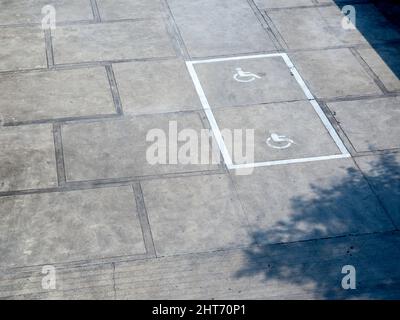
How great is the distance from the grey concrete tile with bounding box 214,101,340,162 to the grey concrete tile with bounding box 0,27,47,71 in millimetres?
4382

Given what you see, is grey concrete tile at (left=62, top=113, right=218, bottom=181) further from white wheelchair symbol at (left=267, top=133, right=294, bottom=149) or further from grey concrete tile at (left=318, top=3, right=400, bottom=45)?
grey concrete tile at (left=318, top=3, right=400, bottom=45)

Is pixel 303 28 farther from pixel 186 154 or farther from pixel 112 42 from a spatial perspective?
pixel 186 154

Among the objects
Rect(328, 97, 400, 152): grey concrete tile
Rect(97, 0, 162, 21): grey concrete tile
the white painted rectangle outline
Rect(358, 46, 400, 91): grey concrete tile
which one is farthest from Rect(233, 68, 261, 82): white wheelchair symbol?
Rect(97, 0, 162, 21): grey concrete tile

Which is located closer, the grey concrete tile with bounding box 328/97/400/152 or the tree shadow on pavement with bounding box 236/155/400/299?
the tree shadow on pavement with bounding box 236/155/400/299

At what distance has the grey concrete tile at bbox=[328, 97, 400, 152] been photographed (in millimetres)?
12852

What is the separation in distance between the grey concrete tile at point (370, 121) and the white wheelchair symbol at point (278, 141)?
120 centimetres

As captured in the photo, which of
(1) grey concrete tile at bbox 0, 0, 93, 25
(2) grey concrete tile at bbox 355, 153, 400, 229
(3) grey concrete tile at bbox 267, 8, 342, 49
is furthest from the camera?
(1) grey concrete tile at bbox 0, 0, 93, 25

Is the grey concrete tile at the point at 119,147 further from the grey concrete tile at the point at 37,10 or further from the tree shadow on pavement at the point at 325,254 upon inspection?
the grey concrete tile at the point at 37,10

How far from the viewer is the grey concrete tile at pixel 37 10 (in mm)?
16359

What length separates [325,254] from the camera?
10.5 meters

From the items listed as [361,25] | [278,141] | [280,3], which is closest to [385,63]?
[361,25]

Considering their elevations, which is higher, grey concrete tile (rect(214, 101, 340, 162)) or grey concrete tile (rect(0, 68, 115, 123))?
grey concrete tile (rect(0, 68, 115, 123))

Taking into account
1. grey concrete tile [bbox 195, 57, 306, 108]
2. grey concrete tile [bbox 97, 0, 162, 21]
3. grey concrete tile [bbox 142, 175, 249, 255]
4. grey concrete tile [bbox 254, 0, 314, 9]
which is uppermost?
grey concrete tile [bbox 97, 0, 162, 21]

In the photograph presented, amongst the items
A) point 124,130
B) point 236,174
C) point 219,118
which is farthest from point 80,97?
point 236,174
